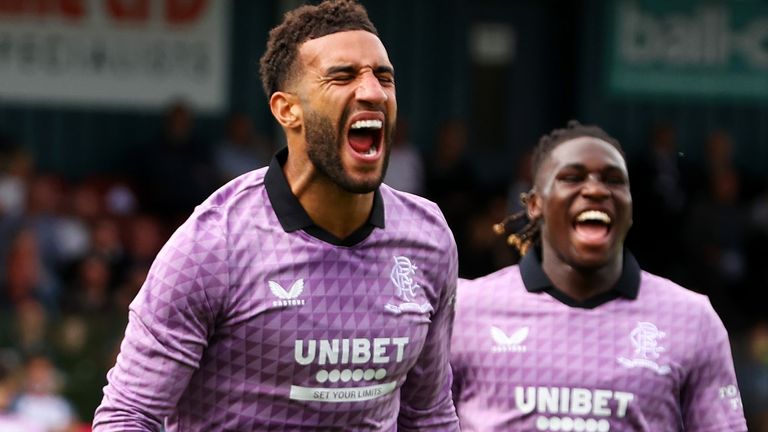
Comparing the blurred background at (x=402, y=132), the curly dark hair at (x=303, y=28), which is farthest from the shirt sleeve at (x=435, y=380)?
the blurred background at (x=402, y=132)

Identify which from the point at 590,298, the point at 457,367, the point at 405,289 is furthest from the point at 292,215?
the point at 590,298

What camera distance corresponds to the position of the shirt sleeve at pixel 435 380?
4227 mm

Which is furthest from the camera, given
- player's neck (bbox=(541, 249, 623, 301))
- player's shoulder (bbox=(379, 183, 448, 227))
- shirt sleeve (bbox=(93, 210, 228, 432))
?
player's neck (bbox=(541, 249, 623, 301))

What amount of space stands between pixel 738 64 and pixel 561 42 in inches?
61.9

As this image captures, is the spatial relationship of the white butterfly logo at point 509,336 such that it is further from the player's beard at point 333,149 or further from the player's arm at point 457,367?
the player's beard at point 333,149

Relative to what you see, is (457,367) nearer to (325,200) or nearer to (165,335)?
(325,200)

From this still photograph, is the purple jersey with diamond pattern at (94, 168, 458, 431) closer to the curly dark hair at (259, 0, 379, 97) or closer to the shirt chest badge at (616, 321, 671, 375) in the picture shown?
the curly dark hair at (259, 0, 379, 97)

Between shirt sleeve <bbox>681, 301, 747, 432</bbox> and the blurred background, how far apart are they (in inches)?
174

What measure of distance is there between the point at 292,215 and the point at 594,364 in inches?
50.8

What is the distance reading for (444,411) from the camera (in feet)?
14.3

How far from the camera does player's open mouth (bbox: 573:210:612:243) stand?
490 cm

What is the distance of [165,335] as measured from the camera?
375 centimetres

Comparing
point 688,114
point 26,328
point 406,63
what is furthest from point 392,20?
point 26,328

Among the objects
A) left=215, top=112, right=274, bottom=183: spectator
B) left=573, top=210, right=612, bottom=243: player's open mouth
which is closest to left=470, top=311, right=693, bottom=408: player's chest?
left=573, top=210, right=612, bottom=243: player's open mouth
